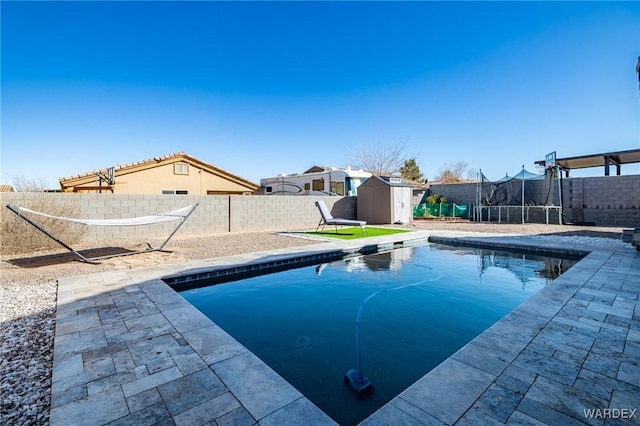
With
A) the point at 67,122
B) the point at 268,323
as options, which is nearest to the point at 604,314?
the point at 268,323

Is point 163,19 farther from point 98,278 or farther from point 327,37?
point 98,278

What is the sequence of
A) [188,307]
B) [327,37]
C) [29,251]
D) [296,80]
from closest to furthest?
1. [188,307]
2. [29,251]
3. [327,37]
4. [296,80]

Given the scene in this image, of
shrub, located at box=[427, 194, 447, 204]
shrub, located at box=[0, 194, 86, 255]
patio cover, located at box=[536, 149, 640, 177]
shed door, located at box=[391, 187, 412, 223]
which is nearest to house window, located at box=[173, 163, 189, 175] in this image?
shrub, located at box=[0, 194, 86, 255]

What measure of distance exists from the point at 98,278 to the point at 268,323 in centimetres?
272

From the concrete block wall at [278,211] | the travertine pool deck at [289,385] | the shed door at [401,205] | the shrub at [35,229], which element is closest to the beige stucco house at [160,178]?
the concrete block wall at [278,211]

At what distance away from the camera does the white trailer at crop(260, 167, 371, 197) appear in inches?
627

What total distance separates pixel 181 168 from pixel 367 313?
45.7ft

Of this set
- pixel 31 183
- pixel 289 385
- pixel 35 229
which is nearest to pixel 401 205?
pixel 35 229

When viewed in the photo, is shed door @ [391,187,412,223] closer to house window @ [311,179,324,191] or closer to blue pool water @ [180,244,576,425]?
house window @ [311,179,324,191]

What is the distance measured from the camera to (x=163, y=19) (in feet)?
29.5

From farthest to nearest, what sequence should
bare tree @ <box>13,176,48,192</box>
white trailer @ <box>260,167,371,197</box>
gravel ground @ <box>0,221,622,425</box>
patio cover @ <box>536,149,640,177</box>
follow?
white trailer @ <box>260,167,371,197</box>, patio cover @ <box>536,149,640,177</box>, bare tree @ <box>13,176,48,192</box>, gravel ground @ <box>0,221,622,425</box>

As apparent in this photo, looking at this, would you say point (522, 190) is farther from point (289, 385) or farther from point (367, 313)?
point (289, 385)

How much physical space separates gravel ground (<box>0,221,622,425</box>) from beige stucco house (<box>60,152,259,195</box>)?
697 cm

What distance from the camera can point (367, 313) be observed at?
3639 mm
